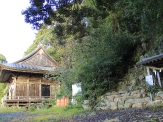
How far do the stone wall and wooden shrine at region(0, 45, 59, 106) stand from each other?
9.04 metres

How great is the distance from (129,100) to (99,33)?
18.7 feet

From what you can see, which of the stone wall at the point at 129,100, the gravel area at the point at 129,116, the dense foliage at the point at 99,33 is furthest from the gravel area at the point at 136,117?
the dense foliage at the point at 99,33

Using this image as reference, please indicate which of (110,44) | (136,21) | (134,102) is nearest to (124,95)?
(134,102)

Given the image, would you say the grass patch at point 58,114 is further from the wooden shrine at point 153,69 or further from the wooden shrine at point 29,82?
the wooden shrine at point 29,82

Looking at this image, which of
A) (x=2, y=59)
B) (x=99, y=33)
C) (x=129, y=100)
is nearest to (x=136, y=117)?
(x=129, y=100)

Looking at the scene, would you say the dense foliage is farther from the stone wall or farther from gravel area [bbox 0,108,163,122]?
gravel area [bbox 0,108,163,122]

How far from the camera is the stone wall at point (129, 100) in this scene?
26.1ft

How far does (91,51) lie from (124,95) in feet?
12.9

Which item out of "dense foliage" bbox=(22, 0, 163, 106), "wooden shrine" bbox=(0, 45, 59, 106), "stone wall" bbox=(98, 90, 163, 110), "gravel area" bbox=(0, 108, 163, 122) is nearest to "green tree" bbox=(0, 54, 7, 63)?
"wooden shrine" bbox=(0, 45, 59, 106)

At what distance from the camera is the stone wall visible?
7961 mm

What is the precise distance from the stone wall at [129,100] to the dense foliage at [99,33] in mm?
864

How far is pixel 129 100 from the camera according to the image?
8680mm

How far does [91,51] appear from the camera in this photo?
1206 centimetres

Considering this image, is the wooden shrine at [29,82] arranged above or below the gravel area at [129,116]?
above
